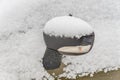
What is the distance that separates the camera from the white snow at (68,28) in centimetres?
108

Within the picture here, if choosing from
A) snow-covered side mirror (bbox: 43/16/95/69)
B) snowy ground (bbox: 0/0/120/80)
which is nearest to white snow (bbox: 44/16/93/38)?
snow-covered side mirror (bbox: 43/16/95/69)

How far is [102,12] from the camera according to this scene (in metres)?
1.37

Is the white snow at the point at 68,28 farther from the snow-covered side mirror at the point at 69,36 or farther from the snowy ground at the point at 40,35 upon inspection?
the snowy ground at the point at 40,35

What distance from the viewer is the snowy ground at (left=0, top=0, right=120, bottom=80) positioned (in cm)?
122

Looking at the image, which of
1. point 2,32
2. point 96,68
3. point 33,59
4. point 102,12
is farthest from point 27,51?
point 102,12

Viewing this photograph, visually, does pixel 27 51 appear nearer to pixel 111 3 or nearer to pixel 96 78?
pixel 96 78

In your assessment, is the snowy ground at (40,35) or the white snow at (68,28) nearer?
the white snow at (68,28)

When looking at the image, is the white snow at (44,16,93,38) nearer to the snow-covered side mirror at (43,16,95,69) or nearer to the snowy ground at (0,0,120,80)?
the snow-covered side mirror at (43,16,95,69)

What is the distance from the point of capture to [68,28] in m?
1.08

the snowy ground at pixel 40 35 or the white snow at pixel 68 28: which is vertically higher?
the white snow at pixel 68 28

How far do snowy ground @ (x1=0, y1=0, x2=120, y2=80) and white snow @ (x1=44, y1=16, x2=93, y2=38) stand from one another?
0.16 metres

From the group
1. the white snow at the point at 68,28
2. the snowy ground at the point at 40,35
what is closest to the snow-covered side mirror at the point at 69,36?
the white snow at the point at 68,28

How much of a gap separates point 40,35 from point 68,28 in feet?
0.77

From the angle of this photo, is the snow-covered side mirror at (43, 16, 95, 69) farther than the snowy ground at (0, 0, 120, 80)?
No
